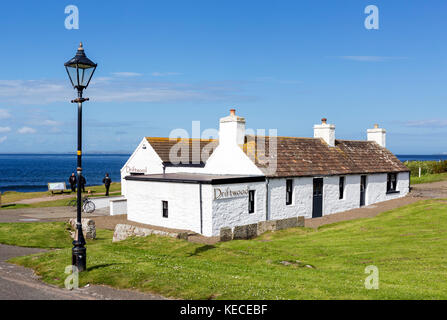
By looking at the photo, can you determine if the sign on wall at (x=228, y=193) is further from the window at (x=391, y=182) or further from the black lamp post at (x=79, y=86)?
the window at (x=391, y=182)

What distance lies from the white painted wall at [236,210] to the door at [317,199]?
5.03m

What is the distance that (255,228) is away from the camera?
23.2 m

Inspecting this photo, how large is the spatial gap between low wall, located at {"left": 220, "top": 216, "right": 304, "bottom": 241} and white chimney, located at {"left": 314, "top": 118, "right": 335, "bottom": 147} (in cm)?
1100

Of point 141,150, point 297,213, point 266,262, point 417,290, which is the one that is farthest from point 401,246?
point 141,150

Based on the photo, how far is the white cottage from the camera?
23562mm

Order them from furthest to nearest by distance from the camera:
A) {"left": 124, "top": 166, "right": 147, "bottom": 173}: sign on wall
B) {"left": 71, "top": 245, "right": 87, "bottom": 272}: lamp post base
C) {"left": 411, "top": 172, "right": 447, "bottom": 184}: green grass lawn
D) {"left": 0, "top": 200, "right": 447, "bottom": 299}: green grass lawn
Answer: {"left": 411, "top": 172, "right": 447, "bottom": 184}: green grass lawn → {"left": 124, "top": 166, "right": 147, "bottom": 173}: sign on wall → {"left": 71, "top": 245, "right": 87, "bottom": 272}: lamp post base → {"left": 0, "top": 200, "right": 447, "bottom": 299}: green grass lawn

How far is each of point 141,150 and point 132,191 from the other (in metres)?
11.0

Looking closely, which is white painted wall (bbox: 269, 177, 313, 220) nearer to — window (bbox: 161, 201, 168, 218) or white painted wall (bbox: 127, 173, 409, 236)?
white painted wall (bbox: 127, 173, 409, 236)

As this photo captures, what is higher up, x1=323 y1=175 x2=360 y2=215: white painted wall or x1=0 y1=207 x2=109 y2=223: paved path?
x1=323 y1=175 x2=360 y2=215: white painted wall

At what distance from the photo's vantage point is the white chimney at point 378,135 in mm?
40256

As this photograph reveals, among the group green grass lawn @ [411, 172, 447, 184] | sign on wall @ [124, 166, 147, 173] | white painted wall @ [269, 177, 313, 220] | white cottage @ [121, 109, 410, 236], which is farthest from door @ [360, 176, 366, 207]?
sign on wall @ [124, 166, 147, 173]

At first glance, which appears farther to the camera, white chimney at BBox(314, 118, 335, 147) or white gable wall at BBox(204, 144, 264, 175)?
white chimney at BBox(314, 118, 335, 147)
